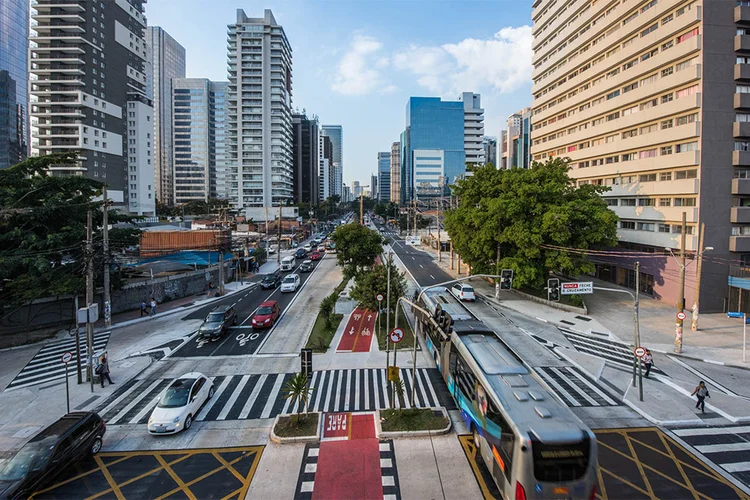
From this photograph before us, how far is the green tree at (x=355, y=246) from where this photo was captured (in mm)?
38375

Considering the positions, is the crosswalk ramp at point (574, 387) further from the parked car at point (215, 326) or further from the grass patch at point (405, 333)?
the parked car at point (215, 326)

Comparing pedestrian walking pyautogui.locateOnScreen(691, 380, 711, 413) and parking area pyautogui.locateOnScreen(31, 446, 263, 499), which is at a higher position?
pedestrian walking pyautogui.locateOnScreen(691, 380, 711, 413)

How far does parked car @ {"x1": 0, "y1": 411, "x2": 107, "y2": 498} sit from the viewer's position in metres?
12.5

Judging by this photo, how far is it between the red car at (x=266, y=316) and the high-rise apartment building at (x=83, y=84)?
235 feet

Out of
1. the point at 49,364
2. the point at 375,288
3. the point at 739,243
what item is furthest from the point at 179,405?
the point at 739,243

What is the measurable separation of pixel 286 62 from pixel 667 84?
126m

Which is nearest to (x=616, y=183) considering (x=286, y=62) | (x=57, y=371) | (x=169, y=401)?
(x=169, y=401)

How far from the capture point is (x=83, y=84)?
8756 cm

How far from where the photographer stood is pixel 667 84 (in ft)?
127

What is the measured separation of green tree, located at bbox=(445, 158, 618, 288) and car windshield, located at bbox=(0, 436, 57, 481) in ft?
107

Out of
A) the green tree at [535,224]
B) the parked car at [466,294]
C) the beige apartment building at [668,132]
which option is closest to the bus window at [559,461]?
the green tree at [535,224]

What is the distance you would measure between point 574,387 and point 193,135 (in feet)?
579

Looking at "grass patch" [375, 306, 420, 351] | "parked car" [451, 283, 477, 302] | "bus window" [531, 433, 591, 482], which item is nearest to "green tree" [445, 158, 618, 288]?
"parked car" [451, 283, 477, 302]

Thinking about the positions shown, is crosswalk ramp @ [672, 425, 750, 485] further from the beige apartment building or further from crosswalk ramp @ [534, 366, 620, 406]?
the beige apartment building
